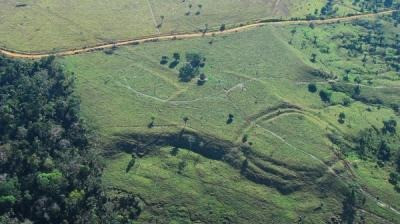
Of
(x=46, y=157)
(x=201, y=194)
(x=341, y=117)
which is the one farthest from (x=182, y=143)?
(x=341, y=117)

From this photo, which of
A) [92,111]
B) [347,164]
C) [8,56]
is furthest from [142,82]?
[347,164]

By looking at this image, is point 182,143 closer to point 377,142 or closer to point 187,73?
point 187,73

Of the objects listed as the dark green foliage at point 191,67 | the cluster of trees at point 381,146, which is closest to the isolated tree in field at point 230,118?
the dark green foliage at point 191,67

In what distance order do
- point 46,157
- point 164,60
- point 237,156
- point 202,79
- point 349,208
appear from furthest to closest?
point 164,60
point 202,79
point 237,156
point 349,208
point 46,157

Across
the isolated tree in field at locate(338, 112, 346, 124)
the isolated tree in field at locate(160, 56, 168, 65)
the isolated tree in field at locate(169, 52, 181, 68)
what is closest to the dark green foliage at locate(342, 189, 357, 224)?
the isolated tree in field at locate(338, 112, 346, 124)

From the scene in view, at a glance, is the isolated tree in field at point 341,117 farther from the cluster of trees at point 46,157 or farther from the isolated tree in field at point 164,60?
the cluster of trees at point 46,157

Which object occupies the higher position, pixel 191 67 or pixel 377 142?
pixel 191 67

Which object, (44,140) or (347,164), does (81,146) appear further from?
(347,164)
